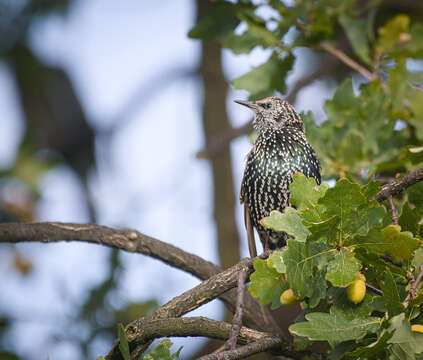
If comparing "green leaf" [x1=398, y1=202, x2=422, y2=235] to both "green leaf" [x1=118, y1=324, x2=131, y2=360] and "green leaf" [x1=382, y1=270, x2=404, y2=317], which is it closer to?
"green leaf" [x1=382, y1=270, x2=404, y2=317]

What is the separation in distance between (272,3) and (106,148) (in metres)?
3.58

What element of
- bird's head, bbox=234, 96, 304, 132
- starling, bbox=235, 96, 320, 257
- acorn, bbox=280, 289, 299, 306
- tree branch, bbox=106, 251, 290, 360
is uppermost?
bird's head, bbox=234, 96, 304, 132

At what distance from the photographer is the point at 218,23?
3.99 meters

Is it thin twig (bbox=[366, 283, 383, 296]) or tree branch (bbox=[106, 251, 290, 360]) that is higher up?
tree branch (bbox=[106, 251, 290, 360])

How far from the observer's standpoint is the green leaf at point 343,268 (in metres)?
1.95

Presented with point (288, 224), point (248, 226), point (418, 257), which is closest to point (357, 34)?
point (248, 226)

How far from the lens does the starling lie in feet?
12.2

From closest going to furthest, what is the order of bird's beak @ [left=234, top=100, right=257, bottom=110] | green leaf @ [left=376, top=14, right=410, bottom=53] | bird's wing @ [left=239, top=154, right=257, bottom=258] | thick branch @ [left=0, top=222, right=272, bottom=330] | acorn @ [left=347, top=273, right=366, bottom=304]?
acorn @ [left=347, top=273, right=366, bottom=304], thick branch @ [left=0, top=222, right=272, bottom=330], green leaf @ [left=376, top=14, right=410, bottom=53], bird's wing @ [left=239, top=154, right=257, bottom=258], bird's beak @ [left=234, top=100, right=257, bottom=110]

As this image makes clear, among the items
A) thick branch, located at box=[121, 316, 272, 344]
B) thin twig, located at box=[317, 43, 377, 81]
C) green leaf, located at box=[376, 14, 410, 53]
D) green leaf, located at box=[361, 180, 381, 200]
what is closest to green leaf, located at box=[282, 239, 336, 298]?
green leaf, located at box=[361, 180, 381, 200]

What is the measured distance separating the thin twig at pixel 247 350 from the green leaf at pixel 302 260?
273 millimetres

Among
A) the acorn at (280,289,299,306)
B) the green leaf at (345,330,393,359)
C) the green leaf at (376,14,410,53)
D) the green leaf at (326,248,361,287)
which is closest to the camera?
the green leaf at (345,330,393,359)

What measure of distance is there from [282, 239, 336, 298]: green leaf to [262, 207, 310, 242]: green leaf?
34 millimetres

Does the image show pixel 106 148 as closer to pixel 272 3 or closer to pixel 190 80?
pixel 190 80

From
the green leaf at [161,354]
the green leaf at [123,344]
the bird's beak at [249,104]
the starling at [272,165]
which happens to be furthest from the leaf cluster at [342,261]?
the bird's beak at [249,104]
